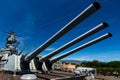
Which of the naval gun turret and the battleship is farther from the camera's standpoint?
the battleship

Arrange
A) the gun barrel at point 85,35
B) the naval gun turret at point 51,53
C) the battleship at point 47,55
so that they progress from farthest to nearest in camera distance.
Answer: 1. the gun barrel at point 85,35
2. the battleship at point 47,55
3. the naval gun turret at point 51,53

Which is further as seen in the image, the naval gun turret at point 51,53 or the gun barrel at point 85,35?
the gun barrel at point 85,35

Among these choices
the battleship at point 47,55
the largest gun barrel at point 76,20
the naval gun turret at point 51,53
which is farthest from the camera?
the battleship at point 47,55

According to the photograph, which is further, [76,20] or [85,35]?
[85,35]

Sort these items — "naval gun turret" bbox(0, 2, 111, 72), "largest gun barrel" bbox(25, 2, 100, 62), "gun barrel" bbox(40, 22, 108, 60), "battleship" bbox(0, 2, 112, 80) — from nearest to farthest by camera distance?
1. "largest gun barrel" bbox(25, 2, 100, 62)
2. "naval gun turret" bbox(0, 2, 111, 72)
3. "battleship" bbox(0, 2, 112, 80)
4. "gun barrel" bbox(40, 22, 108, 60)

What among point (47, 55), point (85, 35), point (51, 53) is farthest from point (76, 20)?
point (47, 55)

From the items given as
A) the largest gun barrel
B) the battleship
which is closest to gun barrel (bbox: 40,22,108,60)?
the battleship

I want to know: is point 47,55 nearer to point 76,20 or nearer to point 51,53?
point 51,53

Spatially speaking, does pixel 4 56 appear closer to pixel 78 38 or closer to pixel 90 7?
pixel 78 38

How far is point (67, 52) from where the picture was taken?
50.8 feet

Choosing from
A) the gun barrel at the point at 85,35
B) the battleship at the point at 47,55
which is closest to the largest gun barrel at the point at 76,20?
the battleship at the point at 47,55

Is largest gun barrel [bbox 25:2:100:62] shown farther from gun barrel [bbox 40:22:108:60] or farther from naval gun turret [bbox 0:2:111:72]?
gun barrel [bbox 40:22:108:60]

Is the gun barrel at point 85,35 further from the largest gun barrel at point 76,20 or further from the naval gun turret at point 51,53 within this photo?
the largest gun barrel at point 76,20

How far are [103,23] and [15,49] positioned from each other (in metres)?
14.9
